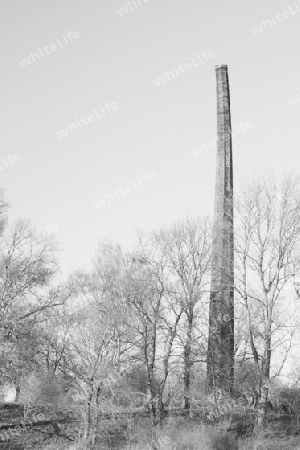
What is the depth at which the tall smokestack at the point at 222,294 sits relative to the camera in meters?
16.7

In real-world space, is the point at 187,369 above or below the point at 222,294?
below

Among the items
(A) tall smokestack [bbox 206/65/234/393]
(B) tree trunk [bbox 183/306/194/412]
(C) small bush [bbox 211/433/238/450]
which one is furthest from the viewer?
(B) tree trunk [bbox 183/306/194/412]

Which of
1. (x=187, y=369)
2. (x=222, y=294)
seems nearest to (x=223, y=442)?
(x=222, y=294)

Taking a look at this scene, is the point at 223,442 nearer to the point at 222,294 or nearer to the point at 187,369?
the point at 222,294

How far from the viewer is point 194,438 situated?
14523 millimetres

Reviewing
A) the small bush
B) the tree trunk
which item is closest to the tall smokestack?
the small bush

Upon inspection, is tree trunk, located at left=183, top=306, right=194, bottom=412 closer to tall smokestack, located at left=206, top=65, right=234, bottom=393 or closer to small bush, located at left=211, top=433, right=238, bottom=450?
tall smokestack, located at left=206, top=65, right=234, bottom=393

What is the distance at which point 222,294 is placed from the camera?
17.3m

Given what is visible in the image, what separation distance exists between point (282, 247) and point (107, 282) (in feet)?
27.2

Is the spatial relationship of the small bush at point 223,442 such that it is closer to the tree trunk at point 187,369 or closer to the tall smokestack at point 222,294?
the tall smokestack at point 222,294

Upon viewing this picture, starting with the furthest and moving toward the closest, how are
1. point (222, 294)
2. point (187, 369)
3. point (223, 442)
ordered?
point (187, 369) → point (222, 294) → point (223, 442)

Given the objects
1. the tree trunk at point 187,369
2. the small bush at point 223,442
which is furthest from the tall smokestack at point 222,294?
the tree trunk at point 187,369

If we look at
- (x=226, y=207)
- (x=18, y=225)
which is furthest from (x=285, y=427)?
(x=18, y=225)

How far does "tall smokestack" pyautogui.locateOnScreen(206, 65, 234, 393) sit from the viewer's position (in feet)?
54.7
